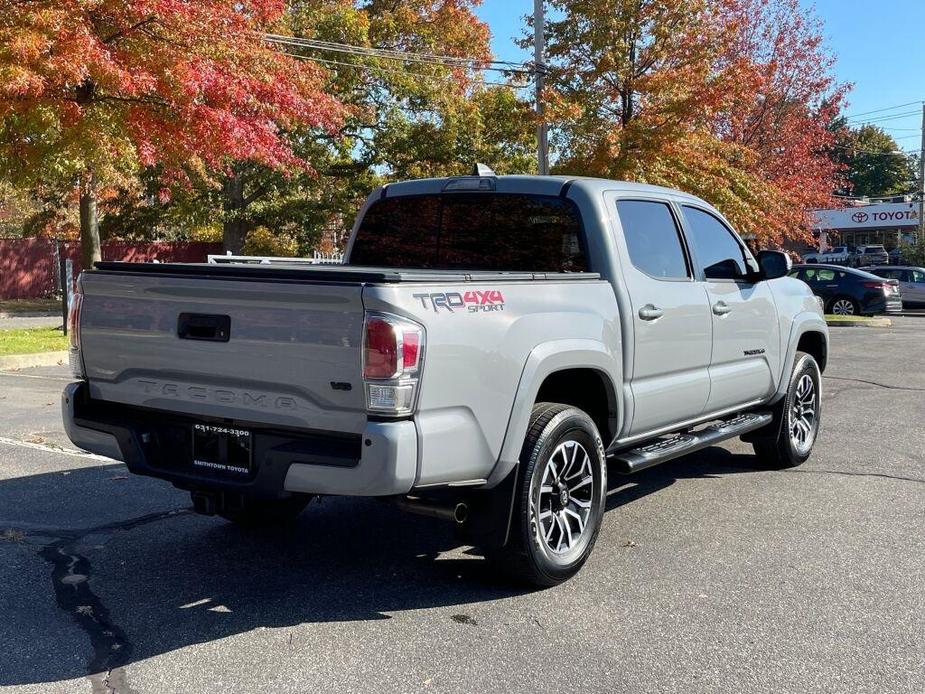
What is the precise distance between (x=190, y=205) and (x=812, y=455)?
25.7m

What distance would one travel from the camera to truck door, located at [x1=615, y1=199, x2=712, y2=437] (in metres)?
5.08

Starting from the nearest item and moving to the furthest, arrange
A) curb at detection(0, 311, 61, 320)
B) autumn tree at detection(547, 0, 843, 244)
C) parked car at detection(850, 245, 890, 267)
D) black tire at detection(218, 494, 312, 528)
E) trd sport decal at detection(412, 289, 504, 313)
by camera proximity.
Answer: trd sport decal at detection(412, 289, 504, 313), black tire at detection(218, 494, 312, 528), autumn tree at detection(547, 0, 843, 244), curb at detection(0, 311, 61, 320), parked car at detection(850, 245, 890, 267)

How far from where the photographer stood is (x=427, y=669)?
3.54 meters

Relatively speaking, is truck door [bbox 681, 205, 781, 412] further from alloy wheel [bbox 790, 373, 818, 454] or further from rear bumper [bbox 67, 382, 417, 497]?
rear bumper [bbox 67, 382, 417, 497]

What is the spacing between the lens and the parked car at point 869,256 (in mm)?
56156

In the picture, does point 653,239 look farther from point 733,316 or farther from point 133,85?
point 133,85

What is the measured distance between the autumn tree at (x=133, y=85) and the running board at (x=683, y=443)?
381 inches

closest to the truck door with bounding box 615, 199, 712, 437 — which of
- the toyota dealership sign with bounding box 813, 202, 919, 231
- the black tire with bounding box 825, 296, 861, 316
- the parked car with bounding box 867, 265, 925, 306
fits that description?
the black tire with bounding box 825, 296, 861, 316

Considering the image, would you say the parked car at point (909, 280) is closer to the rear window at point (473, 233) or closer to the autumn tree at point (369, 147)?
the autumn tree at point (369, 147)

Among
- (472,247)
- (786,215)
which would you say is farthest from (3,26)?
(786,215)

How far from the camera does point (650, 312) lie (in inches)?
202

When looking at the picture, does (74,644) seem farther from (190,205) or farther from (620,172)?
(190,205)

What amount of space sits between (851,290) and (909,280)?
19.7ft

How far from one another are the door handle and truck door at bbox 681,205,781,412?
2.43ft
